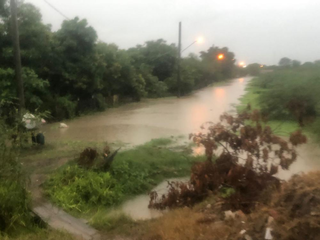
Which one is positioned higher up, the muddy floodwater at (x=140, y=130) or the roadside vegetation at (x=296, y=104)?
the roadside vegetation at (x=296, y=104)

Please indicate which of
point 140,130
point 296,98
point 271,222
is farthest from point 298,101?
point 271,222

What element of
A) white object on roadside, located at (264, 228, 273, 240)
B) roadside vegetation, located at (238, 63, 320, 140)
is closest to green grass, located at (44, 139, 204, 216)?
roadside vegetation, located at (238, 63, 320, 140)

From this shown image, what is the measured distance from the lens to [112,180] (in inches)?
313

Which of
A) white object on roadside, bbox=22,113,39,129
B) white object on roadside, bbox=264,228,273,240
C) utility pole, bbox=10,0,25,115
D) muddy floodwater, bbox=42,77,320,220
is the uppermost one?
utility pole, bbox=10,0,25,115

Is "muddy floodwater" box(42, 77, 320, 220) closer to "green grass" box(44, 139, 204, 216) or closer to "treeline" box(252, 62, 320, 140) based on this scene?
"green grass" box(44, 139, 204, 216)

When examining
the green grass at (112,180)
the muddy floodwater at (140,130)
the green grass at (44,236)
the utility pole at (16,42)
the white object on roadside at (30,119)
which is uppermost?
the utility pole at (16,42)

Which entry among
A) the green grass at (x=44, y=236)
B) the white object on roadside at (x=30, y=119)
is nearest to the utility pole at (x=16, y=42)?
the white object on roadside at (x=30, y=119)

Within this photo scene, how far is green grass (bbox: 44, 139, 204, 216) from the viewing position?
7.14 metres

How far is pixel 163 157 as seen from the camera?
33.2 ft

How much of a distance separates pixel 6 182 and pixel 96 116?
15.9m

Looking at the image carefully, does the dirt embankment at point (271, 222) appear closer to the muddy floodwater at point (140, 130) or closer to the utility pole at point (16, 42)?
the muddy floodwater at point (140, 130)

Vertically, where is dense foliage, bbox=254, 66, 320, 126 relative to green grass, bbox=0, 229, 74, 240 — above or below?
above

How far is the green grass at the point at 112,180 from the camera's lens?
23.4ft

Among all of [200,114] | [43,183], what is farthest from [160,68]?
[43,183]
